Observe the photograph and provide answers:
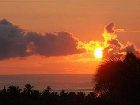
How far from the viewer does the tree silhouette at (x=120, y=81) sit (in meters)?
71.0

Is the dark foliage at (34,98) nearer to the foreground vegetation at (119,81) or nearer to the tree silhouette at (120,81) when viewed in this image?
the foreground vegetation at (119,81)

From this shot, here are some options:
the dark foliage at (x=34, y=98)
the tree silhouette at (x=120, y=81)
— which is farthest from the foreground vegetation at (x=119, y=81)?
the dark foliage at (x=34, y=98)

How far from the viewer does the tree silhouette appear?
7100 centimetres

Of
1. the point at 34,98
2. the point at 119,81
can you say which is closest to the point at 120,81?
the point at 119,81

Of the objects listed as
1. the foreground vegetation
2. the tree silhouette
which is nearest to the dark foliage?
the foreground vegetation

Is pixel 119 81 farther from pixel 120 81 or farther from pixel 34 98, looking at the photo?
pixel 34 98

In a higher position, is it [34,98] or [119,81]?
[34,98]

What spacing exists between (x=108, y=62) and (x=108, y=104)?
5.08m

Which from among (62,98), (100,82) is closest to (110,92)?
(100,82)

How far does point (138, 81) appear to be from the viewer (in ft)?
235

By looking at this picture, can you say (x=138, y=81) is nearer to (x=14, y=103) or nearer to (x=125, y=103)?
(x=125, y=103)

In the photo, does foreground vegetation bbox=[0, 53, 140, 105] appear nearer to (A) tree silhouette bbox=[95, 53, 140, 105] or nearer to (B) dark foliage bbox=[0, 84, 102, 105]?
(A) tree silhouette bbox=[95, 53, 140, 105]

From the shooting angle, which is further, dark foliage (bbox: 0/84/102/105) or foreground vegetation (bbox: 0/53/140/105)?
dark foliage (bbox: 0/84/102/105)

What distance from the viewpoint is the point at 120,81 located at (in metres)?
71.1
